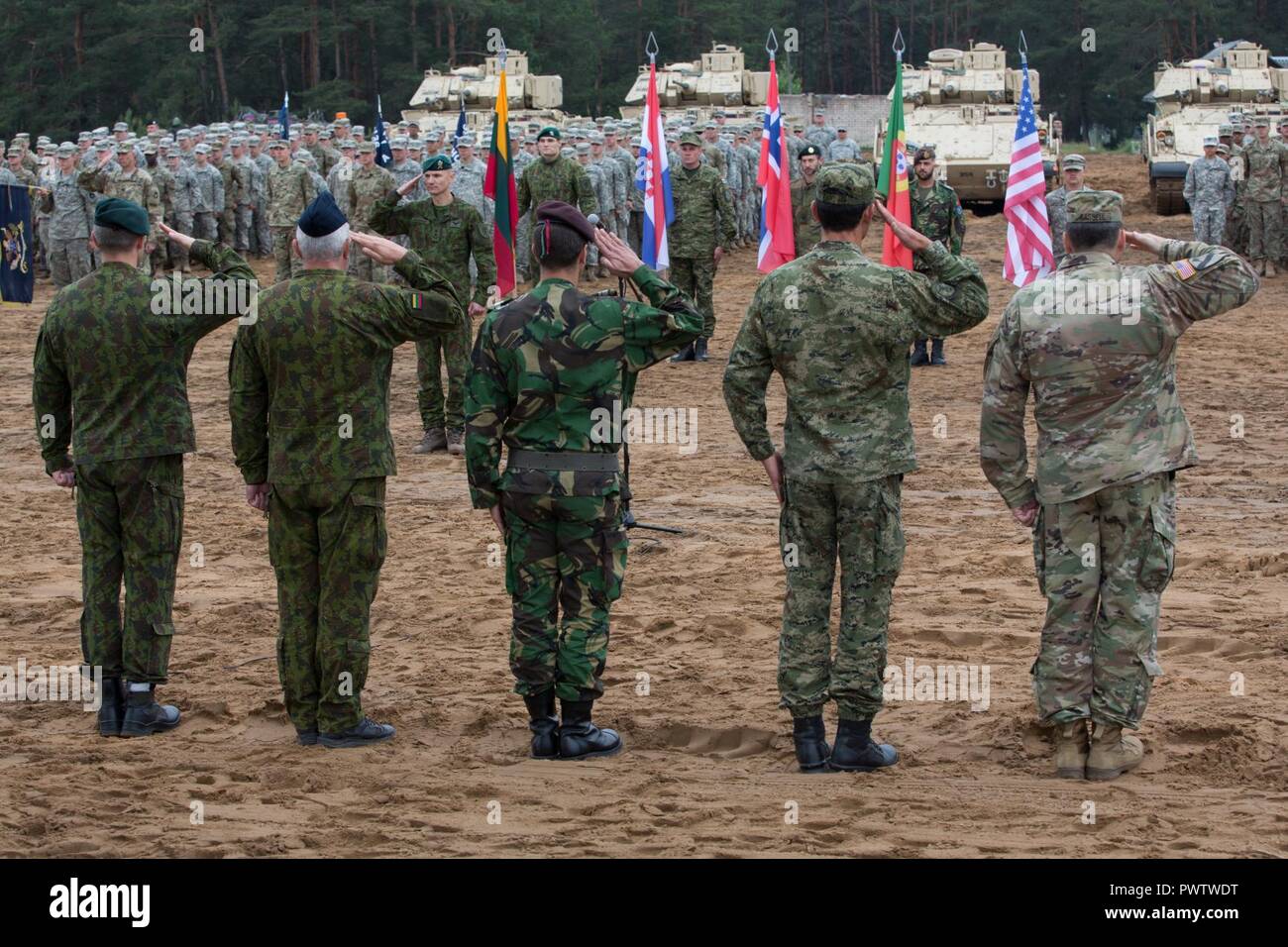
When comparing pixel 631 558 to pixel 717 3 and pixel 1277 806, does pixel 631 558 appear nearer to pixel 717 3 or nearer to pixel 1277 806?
pixel 1277 806

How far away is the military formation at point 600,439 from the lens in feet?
18.6

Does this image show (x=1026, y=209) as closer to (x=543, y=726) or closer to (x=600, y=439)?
(x=600, y=439)

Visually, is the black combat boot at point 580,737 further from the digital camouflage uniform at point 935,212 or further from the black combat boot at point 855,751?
the digital camouflage uniform at point 935,212

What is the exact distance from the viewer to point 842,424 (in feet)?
18.9

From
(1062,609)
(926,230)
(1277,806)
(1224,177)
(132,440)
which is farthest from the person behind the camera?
(1224,177)

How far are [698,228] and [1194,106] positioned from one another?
17.8m

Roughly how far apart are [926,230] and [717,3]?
146ft

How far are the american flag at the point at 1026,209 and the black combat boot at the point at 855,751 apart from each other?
8925 mm

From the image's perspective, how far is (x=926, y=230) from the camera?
15031 millimetres

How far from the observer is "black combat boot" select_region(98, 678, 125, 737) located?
21.6ft

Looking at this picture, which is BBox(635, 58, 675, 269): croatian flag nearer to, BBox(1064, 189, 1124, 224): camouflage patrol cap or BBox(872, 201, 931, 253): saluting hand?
BBox(872, 201, 931, 253): saluting hand

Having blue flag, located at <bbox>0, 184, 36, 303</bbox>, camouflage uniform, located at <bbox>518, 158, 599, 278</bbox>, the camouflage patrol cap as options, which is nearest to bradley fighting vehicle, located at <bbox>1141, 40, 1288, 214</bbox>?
camouflage uniform, located at <bbox>518, 158, 599, 278</bbox>

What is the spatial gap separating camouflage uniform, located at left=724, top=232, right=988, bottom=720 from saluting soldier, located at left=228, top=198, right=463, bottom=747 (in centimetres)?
121

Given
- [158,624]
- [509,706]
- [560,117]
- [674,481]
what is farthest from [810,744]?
[560,117]
